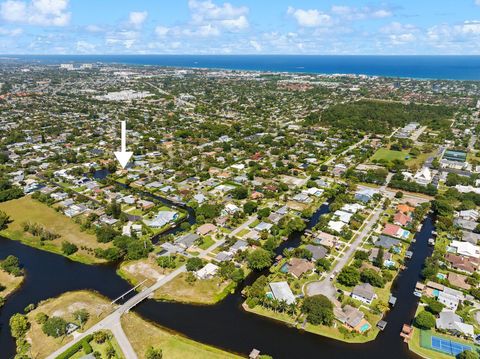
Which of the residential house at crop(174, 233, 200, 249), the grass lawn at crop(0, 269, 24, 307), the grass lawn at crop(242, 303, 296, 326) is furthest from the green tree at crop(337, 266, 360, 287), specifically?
the grass lawn at crop(0, 269, 24, 307)

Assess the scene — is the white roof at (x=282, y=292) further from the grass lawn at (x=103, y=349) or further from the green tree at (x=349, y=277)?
the grass lawn at (x=103, y=349)

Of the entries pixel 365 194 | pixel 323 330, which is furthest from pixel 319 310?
pixel 365 194

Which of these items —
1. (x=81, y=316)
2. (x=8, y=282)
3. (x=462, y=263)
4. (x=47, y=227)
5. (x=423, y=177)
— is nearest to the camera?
(x=81, y=316)

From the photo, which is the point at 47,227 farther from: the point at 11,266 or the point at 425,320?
the point at 425,320

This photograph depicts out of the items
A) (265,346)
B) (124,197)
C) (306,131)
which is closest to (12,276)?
(124,197)

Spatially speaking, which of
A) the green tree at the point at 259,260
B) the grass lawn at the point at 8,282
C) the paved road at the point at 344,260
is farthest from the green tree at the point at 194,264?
the grass lawn at the point at 8,282

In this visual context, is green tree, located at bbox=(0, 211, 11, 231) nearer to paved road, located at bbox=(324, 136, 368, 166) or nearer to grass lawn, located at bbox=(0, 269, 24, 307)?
grass lawn, located at bbox=(0, 269, 24, 307)
